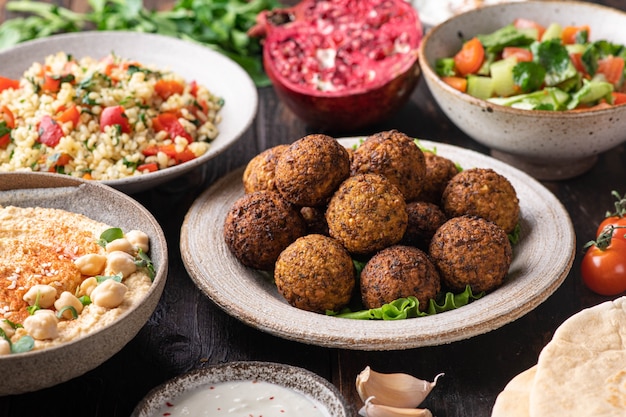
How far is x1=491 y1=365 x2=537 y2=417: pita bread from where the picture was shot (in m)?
2.58

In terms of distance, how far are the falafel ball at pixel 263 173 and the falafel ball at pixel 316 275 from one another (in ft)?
1.45

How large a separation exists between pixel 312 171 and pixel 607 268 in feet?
4.66

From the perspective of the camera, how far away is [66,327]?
272 centimetres

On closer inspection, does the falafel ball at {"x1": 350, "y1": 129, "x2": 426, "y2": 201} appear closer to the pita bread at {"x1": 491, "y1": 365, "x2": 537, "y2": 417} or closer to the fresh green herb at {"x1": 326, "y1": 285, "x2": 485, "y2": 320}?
the fresh green herb at {"x1": 326, "y1": 285, "x2": 485, "y2": 320}

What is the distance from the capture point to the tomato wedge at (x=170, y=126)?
4191 millimetres

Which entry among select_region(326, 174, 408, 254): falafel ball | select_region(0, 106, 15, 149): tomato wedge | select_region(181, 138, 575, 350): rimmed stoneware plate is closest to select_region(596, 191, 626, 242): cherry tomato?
select_region(181, 138, 575, 350): rimmed stoneware plate

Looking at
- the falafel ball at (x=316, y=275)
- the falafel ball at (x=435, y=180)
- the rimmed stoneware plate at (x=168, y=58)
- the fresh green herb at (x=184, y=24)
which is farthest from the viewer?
the fresh green herb at (x=184, y=24)

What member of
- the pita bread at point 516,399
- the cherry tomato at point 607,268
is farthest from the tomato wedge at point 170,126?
the pita bread at point 516,399

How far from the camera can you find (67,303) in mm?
2771

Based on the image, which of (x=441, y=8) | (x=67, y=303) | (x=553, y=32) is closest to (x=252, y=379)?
(x=67, y=303)

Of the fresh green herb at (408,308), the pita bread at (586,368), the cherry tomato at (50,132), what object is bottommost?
the fresh green herb at (408,308)

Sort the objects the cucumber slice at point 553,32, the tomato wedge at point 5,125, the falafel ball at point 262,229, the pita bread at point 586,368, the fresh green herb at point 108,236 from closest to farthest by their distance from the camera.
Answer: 1. the pita bread at point 586,368
2. the fresh green herb at point 108,236
3. the falafel ball at point 262,229
4. the tomato wedge at point 5,125
5. the cucumber slice at point 553,32

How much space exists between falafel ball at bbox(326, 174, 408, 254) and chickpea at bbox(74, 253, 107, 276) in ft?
3.03

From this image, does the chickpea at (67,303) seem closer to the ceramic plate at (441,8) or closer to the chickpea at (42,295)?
the chickpea at (42,295)
